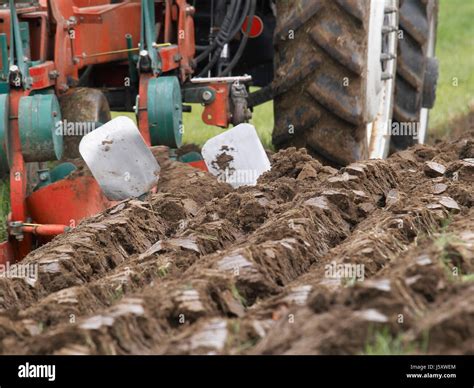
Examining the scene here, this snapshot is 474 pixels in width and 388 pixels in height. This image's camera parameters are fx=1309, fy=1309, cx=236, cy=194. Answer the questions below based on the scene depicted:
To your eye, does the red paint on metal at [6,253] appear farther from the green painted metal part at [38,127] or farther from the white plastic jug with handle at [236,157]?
the white plastic jug with handle at [236,157]

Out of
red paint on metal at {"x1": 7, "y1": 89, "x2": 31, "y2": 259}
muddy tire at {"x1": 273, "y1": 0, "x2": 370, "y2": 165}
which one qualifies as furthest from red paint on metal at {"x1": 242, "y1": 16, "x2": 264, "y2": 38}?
red paint on metal at {"x1": 7, "y1": 89, "x2": 31, "y2": 259}

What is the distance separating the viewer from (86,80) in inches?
274

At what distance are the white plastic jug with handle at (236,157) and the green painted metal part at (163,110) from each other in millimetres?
288

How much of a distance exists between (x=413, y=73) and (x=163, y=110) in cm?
250

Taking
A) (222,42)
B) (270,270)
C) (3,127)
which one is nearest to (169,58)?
(222,42)

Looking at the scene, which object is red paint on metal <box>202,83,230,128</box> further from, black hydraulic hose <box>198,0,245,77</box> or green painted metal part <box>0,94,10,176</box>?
green painted metal part <box>0,94,10,176</box>

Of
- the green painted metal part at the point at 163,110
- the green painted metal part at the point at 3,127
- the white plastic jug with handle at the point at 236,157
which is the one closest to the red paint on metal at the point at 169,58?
the green painted metal part at the point at 163,110

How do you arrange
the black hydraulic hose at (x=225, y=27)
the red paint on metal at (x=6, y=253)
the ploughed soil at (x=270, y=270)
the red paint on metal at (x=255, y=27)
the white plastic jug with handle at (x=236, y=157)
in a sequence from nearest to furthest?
the ploughed soil at (x=270, y=270)
the red paint on metal at (x=6, y=253)
the white plastic jug with handle at (x=236, y=157)
the black hydraulic hose at (x=225, y=27)
the red paint on metal at (x=255, y=27)

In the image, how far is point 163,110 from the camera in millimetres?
6047

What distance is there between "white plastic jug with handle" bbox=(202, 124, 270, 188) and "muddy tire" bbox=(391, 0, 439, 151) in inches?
76.0

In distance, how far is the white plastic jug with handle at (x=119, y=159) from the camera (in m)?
5.67

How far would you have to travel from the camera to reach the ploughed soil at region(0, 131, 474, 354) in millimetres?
3123
